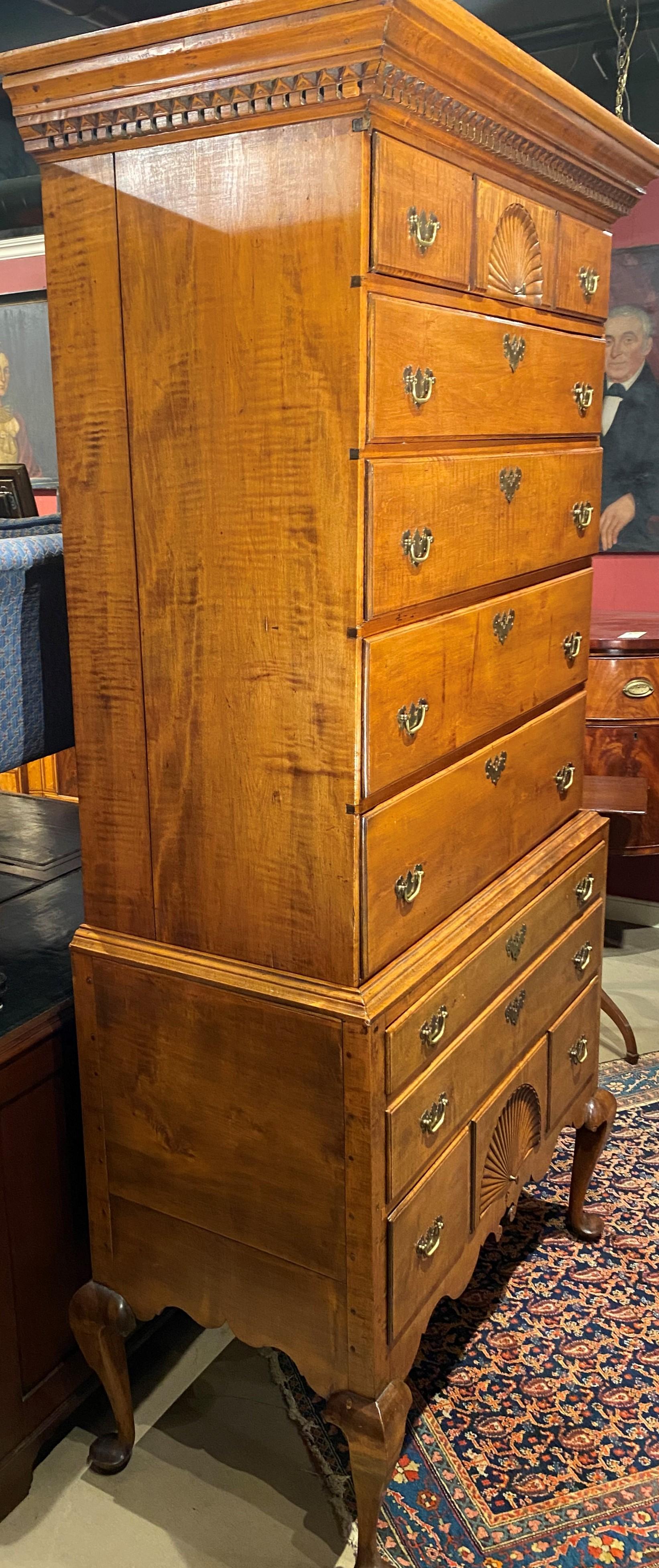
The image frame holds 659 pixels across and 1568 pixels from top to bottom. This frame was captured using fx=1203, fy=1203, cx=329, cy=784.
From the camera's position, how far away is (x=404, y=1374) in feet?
6.39

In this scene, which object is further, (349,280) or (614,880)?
(614,880)

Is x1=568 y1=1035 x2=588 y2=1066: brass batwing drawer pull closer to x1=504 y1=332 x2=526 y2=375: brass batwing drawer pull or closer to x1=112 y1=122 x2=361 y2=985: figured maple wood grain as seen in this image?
x1=112 y1=122 x2=361 y2=985: figured maple wood grain

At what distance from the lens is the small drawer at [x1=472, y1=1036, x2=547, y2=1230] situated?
87.1 inches

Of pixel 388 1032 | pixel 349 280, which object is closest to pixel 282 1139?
pixel 388 1032

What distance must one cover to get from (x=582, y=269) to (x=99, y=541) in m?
1.15

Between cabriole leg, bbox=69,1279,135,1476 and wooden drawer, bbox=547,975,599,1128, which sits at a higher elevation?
wooden drawer, bbox=547,975,599,1128

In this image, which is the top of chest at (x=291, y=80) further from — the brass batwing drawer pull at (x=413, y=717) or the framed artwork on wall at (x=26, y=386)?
the framed artwork on wall at (x=26, y=386)

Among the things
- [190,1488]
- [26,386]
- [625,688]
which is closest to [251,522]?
[190,1488]

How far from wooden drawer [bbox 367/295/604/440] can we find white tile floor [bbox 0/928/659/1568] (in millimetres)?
1865

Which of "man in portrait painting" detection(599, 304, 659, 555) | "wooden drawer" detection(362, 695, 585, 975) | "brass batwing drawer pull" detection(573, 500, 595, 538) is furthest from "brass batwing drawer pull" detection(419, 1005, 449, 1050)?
"man in portrait painting" detection(599, 304, 659, 555)

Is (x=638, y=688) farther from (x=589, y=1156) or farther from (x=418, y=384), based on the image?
(x=418, y=384)

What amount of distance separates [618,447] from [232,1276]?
3.55m

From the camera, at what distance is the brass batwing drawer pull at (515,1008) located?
2.26 meters

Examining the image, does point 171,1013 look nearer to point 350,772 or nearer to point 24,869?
point 350,772
